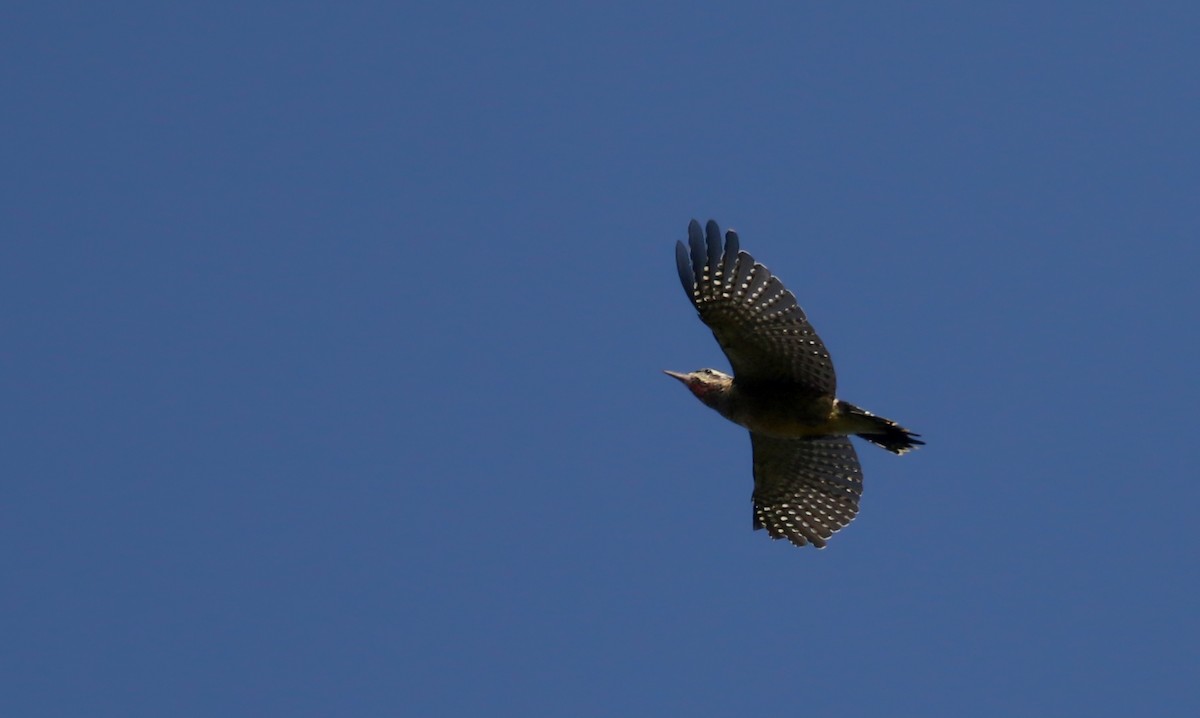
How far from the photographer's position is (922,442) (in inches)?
573

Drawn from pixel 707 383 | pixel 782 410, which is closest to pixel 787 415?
pixel 782 410

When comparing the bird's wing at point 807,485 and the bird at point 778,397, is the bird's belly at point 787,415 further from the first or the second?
the bird's wing at point 807,485

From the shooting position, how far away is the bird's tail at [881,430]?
1454 cm

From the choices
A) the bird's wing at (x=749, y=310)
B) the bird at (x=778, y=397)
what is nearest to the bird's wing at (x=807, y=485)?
the bird at (x=778, y=397)

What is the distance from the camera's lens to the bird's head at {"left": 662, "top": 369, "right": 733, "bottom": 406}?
15.4 metres

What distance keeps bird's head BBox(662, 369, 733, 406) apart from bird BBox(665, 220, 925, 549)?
1 cm

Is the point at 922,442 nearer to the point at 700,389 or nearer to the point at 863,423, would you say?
the point at 863,423

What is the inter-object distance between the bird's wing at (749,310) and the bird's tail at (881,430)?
298 millimetres

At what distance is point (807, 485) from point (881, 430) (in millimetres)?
1716

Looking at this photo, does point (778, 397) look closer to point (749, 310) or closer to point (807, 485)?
point (749, 310)

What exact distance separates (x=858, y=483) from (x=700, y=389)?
1.99 metres

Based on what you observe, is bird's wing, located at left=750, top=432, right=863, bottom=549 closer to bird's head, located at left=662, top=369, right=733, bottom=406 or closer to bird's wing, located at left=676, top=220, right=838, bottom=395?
bird's head, located at left=662, top=369, right=733, bottom=406

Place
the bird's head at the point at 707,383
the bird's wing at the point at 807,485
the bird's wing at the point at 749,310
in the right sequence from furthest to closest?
the bird's wing at the point at 807,485
the bird's head at the point at 707,383
the bird's wing at the point at 749,310

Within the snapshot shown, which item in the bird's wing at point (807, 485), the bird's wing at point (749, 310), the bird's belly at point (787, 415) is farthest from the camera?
the bird's wing at point (807, 485)
